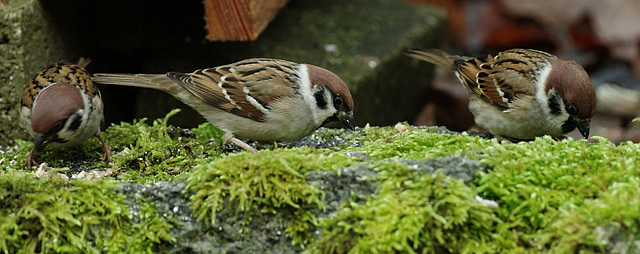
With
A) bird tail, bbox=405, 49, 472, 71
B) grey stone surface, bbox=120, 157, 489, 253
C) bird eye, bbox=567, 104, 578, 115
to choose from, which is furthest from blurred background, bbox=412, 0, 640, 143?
grey stone surface, bbox=120, 157, 489, 253

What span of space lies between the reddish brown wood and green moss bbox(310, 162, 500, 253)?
2494 millimetres

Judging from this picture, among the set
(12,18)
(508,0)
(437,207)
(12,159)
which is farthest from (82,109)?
(508,0)

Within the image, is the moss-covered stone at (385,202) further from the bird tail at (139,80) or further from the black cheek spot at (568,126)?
the bird tail at (139,80)

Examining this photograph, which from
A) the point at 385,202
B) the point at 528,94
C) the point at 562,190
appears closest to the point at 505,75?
the point at 528,94

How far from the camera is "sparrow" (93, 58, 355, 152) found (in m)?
4.43

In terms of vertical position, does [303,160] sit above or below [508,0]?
above

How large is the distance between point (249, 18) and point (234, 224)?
7.77 ft

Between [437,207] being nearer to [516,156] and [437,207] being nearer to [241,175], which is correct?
[516,156]

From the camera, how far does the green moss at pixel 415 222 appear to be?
2.81 meters

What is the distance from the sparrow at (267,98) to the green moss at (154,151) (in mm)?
266

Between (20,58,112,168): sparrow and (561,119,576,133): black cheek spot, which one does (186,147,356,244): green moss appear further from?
(561,119,576,133): black cheek spot

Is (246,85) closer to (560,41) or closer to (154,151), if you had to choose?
(154,151)

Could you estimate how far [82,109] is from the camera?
14.0ft

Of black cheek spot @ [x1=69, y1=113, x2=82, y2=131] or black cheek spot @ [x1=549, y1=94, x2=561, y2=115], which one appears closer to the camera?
black cheek spot @ [x1=69, y1=113, x2=82, y2=131]
